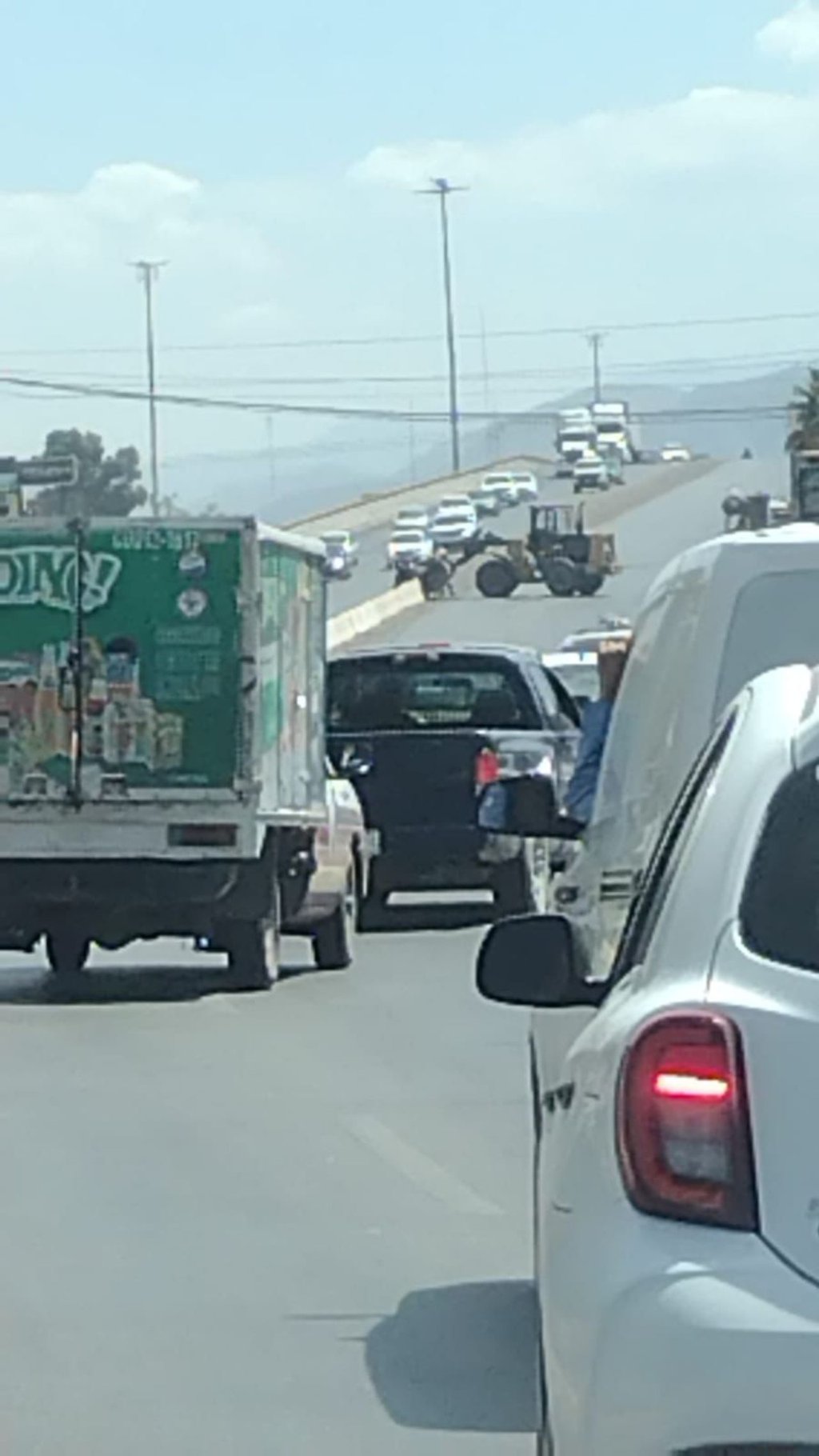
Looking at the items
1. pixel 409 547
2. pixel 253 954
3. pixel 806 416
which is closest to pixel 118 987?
pixel 253 954

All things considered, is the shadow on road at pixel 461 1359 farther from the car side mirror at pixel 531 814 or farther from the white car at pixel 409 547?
the white car at pixel 409 547

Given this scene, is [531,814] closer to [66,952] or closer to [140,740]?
[140,740]

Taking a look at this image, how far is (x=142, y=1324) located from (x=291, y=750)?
451 inches

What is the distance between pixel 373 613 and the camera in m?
74.6

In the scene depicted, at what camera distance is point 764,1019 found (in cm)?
463

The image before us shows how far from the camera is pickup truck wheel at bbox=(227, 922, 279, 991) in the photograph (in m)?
19.2

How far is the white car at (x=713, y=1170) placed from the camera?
4559mm

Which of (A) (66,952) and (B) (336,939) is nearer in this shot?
(A) (66,952)

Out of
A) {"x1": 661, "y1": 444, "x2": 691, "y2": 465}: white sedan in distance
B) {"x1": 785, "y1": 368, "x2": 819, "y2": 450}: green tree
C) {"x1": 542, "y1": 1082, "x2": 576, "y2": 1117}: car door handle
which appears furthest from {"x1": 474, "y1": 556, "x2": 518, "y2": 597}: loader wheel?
{"x1": 542, "y1": 1082, "x2": 576, "y2": 1117}: car door handle

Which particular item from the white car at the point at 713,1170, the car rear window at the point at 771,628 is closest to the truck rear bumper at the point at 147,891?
the car rear window at the point at 771,628

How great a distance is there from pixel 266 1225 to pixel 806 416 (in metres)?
88.2

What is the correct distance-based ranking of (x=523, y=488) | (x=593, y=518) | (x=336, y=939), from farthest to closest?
(x=523, y=488), (x=593, y=518), (x=336, y=939)

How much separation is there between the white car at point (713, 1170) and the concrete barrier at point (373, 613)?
57299 millimetres

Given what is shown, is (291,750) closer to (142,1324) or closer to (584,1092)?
(142,1324)
